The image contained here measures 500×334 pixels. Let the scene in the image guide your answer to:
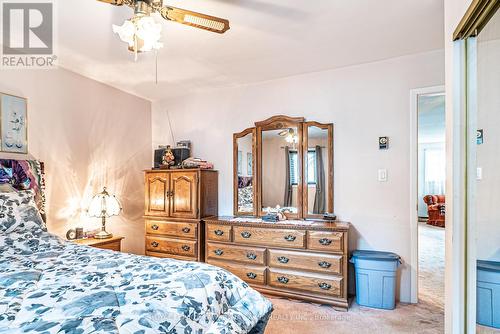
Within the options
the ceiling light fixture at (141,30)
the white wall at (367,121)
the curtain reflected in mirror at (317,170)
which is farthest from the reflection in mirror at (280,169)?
the ceiling light fixture at (141,30)

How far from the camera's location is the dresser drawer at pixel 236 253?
2.89 m

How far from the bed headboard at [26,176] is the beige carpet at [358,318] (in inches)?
92.3

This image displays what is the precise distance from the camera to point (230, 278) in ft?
5.20

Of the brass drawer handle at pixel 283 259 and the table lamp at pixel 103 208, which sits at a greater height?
the table lamp at pixel 103 208

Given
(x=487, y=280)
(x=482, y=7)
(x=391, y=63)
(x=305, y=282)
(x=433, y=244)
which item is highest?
(x=391, y=63)

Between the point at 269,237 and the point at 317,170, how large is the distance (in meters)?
0.90

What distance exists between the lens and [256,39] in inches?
94.1

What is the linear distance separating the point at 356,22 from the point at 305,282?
2271 millimetres

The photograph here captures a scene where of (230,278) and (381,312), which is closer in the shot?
(230,278)

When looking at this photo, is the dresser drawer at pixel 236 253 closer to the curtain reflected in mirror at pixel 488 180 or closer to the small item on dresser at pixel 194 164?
the small item on dresser at pixel 194 164

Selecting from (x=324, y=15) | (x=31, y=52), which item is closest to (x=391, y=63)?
(x=324, y=15)

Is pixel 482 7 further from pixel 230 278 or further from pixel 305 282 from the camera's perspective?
pixel 305 282

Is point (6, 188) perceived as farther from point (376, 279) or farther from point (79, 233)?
point (376, 279)

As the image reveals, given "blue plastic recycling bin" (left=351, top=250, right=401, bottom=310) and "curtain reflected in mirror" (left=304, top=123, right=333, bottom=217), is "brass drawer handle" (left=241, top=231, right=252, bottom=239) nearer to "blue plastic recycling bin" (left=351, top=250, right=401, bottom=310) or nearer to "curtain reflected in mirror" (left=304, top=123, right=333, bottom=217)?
"curtain reflected in mirror" (left=304, top=123, right=333, bottom=217)
